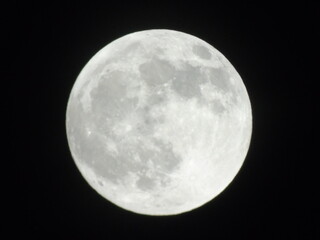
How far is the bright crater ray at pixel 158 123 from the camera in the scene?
535 centimetres

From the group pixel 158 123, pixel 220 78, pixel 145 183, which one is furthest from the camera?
pixel 220 78

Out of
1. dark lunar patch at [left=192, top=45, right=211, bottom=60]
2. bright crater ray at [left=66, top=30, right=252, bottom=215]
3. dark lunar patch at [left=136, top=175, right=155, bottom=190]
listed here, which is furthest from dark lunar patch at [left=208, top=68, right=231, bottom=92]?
dark lunar patch at [left=136, top=175, right=155, bottom=190]

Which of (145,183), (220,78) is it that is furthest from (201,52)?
(145,183)

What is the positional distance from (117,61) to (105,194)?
1.57 m

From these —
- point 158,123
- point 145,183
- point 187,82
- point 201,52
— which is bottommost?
point 145,183

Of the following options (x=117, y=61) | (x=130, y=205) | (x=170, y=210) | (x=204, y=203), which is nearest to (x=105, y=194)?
(x=130, y=205)

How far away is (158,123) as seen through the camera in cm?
531

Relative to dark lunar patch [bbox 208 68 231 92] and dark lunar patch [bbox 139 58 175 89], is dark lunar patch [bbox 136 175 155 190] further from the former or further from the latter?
dark lunar patch [bbox 208 68 231 92]

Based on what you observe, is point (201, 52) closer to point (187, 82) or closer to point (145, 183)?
point (187, 82)

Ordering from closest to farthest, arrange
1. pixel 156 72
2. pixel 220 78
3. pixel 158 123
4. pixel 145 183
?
pixel 158 123 → pixel 156 72 → pixel 145 183 → pixel 220 78

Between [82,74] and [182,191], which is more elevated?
[82,74]

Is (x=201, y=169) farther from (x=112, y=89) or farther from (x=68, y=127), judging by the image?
(x=68, y=127)

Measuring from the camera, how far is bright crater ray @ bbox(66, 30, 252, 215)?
535 centimetres

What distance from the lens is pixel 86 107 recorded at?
5.68 m
